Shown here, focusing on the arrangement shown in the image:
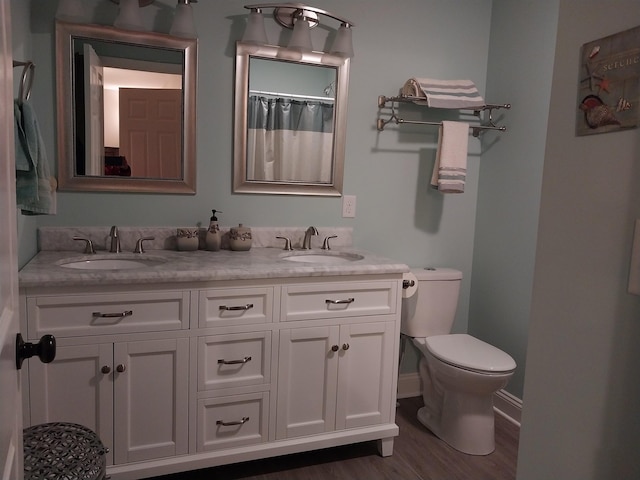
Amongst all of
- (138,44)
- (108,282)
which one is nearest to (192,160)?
(138,44)

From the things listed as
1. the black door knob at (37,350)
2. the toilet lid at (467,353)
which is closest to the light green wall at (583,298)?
the black door knob at (37,350)

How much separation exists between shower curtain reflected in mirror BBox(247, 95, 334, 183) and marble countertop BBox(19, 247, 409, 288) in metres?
0.42

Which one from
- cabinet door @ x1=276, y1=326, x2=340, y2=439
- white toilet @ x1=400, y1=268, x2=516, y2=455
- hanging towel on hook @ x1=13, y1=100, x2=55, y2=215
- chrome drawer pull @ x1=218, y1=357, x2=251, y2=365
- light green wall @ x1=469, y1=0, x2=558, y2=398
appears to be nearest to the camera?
hanging towel on hook @ x1=13, y1=100, x2=55, y2=215

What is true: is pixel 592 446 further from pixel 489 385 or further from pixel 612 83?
pixel 489 385

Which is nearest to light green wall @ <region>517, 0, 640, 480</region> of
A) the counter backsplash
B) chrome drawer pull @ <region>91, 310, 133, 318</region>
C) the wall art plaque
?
the wall art plaque

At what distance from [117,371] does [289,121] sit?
1413 mm

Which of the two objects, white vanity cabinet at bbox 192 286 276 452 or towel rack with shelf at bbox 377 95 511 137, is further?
towel rack with shelf at bbox 377 95 511 137

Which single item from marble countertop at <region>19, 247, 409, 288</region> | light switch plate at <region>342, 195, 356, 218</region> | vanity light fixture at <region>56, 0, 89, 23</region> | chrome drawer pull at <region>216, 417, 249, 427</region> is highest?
vanity light fixture at <region>56, 0, 89, 23</region>

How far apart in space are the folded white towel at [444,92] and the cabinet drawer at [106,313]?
160 centimetres

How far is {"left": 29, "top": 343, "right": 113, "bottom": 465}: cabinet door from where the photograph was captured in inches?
65.1

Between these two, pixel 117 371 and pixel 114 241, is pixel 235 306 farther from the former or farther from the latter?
pixel 114 241

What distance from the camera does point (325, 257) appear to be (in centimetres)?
241

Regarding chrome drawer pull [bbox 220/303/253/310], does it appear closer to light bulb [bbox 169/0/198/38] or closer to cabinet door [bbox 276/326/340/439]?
cabinet door [bbox 276/326/340/439]

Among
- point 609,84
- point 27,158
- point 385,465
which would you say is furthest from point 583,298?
point 385,465
